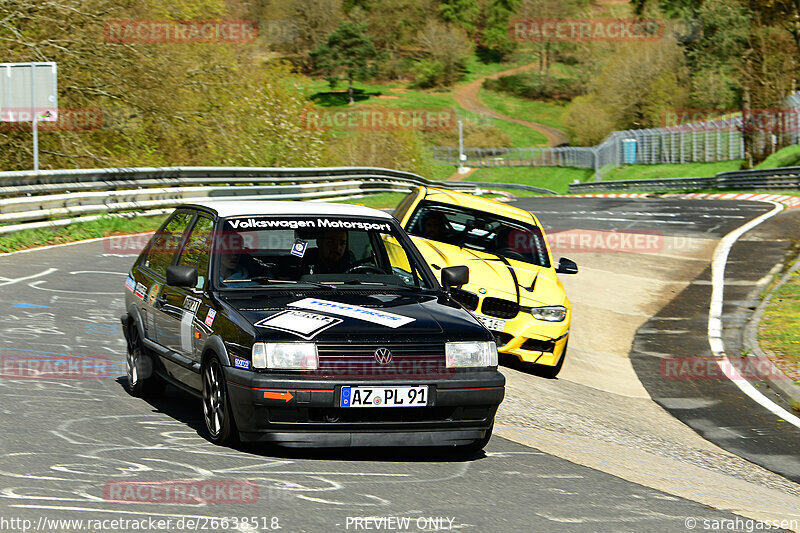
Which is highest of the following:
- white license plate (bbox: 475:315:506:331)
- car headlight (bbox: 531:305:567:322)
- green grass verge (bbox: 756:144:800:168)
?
green grass verge (bbox: 756:144:800:168)

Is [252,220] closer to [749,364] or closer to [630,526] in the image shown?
[630,526]

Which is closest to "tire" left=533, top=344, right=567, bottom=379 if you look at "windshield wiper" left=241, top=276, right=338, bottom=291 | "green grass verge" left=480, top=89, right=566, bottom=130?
"windshield wiper" left=241, top=276, right=338, bottom=291

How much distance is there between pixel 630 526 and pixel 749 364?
8461 millimetres

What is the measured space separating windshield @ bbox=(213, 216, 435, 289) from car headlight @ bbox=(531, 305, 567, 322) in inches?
141

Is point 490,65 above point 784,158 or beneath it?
above

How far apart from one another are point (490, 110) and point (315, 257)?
12966 centimetres

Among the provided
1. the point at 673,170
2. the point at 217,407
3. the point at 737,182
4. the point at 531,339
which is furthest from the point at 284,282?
the point at 673,170

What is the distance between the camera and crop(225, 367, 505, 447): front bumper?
579cm

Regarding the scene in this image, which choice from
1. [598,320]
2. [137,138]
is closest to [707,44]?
[137,138]

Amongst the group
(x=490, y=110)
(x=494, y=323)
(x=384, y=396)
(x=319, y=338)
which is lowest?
(x=494, y=323)

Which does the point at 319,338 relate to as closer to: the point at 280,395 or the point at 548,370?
the point at 280,395

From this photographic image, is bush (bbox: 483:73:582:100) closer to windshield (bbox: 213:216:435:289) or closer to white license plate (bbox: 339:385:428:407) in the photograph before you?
windshield (bbox: 213:216:435:289)

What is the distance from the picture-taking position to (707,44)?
104250 millimetres

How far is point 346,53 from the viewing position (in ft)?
441
